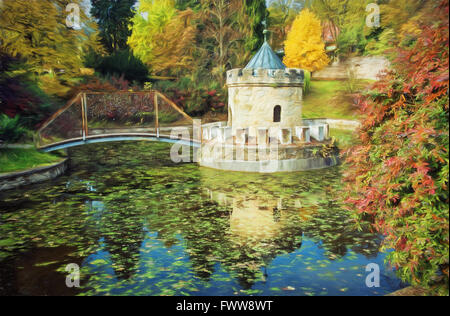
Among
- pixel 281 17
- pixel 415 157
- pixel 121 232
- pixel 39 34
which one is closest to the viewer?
pixel 415 157

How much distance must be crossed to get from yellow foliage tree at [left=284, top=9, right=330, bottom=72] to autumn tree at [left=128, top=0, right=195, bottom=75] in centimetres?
1298

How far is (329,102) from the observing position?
38.4m

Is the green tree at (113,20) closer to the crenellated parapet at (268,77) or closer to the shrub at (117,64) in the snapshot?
the shrub at (117,64)

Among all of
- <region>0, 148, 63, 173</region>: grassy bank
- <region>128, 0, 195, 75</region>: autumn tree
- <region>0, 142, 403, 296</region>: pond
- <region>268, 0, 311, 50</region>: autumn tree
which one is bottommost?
<region>0, 142, 403, 296</region>: pond

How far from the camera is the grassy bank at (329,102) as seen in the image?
36.4m

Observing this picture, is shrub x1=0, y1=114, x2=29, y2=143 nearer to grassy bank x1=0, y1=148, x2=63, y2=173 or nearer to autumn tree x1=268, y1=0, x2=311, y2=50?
grassy bank x1=0, y1=148, x2=63, y2=173

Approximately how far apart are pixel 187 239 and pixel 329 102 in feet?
110

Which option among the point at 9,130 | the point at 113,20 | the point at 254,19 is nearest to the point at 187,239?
the point at 9,130

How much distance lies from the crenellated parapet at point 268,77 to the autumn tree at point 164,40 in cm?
1718

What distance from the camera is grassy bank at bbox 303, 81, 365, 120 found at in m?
36.4

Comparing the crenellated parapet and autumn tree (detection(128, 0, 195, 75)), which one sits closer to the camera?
the crenellated parapet

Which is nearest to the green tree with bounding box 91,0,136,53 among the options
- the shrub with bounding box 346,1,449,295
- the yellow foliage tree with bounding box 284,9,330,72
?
the yellow foliage tree with bounding box 284,9,330,72

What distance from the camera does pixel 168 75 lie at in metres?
35.3

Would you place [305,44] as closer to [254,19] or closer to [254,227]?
[254,19]
